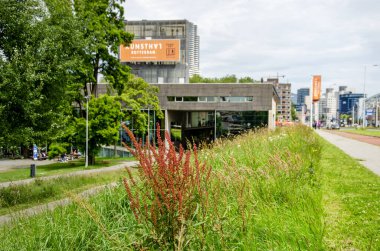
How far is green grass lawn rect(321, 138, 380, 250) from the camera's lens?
487cm

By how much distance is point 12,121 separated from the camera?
1149 centimetres

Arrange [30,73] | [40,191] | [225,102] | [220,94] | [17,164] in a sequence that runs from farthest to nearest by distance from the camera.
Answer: [225,102]
[220,94]
[17,164]
[40,191]
[30,73]

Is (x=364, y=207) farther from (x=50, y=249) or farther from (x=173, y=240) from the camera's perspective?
(x=50, y=249)

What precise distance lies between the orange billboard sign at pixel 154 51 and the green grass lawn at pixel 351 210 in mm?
54463

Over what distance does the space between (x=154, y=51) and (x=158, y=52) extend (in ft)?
2.67

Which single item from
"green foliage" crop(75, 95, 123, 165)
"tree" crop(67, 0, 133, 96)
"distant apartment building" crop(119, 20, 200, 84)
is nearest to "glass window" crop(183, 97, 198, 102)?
"tree" crop(67, 0, 133, 96)

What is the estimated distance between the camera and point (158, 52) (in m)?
63.7

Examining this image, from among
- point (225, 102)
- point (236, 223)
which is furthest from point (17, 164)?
point (236, 223)

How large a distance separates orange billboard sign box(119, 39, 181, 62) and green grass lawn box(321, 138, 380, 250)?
54.5 meters

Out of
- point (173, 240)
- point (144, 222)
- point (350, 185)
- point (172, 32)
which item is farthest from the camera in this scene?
point (172, 32)

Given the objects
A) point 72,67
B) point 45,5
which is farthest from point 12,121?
point 45,5

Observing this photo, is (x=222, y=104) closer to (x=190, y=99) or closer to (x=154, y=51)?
(x=190, y=99)

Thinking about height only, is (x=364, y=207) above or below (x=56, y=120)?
below

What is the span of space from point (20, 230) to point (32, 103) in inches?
287
